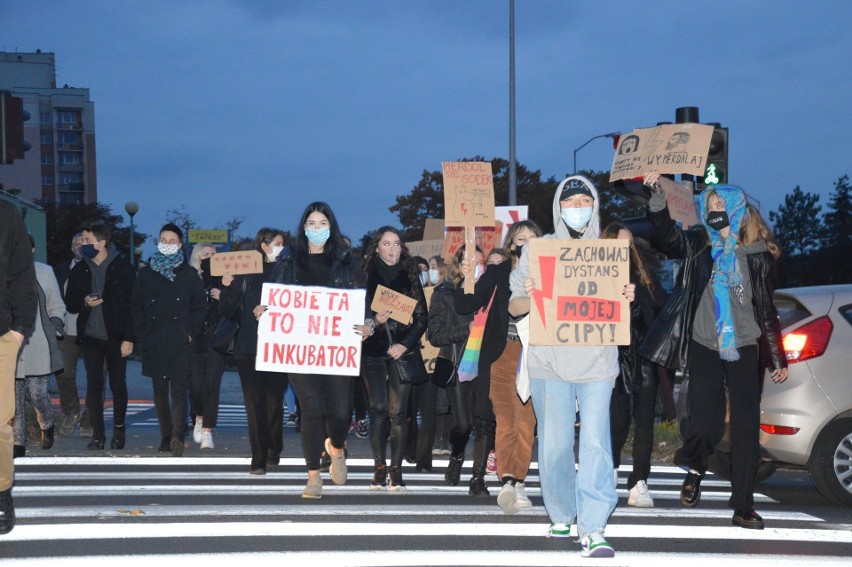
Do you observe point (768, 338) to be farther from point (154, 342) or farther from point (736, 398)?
point (154, 342)

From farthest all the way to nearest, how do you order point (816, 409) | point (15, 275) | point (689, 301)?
point (816, 409) < point (689, 301) < point (15, 275)

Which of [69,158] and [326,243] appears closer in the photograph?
[326,243]

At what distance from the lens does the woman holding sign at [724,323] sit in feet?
25.4

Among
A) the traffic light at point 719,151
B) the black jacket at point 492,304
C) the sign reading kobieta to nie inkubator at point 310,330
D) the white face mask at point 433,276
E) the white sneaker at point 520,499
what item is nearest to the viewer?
the white sneaker at point 520,499

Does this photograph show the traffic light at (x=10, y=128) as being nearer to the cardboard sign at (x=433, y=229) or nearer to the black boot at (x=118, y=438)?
the black boot at (x=118, y=438)

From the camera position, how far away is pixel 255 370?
10.5 m

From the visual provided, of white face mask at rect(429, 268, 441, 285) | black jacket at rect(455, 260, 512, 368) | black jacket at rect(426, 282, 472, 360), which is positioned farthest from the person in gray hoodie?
white face mask at rect(429, 268, 441, 285)

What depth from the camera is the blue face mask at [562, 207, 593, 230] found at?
713cm

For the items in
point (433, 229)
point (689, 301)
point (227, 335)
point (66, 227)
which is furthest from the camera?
point (66, 227)

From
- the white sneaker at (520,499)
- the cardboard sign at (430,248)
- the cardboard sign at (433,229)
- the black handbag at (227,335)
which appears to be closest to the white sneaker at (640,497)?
the white sneaker at (520,499)

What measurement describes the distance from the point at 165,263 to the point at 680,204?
200 inches

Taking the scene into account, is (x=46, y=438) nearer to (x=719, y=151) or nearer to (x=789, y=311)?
(x=789, y=311)

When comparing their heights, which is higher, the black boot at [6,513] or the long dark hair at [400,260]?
the long dark hair at [400,260]

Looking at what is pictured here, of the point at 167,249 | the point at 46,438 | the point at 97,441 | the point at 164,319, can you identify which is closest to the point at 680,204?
the point at 167,249
